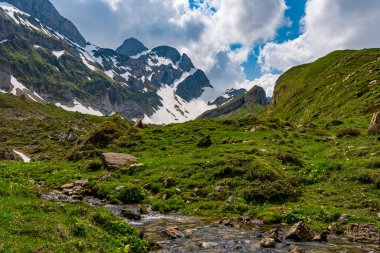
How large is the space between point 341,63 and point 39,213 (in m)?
104

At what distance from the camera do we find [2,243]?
12.9m

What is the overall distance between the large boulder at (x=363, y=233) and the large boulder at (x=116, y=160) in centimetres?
2714

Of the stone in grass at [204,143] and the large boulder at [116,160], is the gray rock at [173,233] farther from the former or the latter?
the stone in grass at [204,143]

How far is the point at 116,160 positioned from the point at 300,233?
27321 mm

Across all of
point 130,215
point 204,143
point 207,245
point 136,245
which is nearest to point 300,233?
point 207,245

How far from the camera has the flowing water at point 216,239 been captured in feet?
54.0

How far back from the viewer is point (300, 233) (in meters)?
17.8

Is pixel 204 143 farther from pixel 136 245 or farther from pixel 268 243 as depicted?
pixel 136 245

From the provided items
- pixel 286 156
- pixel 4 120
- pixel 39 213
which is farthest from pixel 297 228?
pixel 4 120

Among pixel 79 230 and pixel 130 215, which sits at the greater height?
pixel 130 215

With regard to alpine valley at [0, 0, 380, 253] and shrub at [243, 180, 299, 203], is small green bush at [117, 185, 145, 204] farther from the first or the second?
shrub at [243, 180, 299, 203]

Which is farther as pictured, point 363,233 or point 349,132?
point 349,132

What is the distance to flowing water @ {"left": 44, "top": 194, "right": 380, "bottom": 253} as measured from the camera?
16.5 meters

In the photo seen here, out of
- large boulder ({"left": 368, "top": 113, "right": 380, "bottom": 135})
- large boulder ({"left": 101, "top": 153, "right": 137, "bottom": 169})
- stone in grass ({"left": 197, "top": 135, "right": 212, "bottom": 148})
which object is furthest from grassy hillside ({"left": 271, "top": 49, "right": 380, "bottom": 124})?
large boulder ({"left": 101, "top": 153, "right": 137, "bottom": 169})
